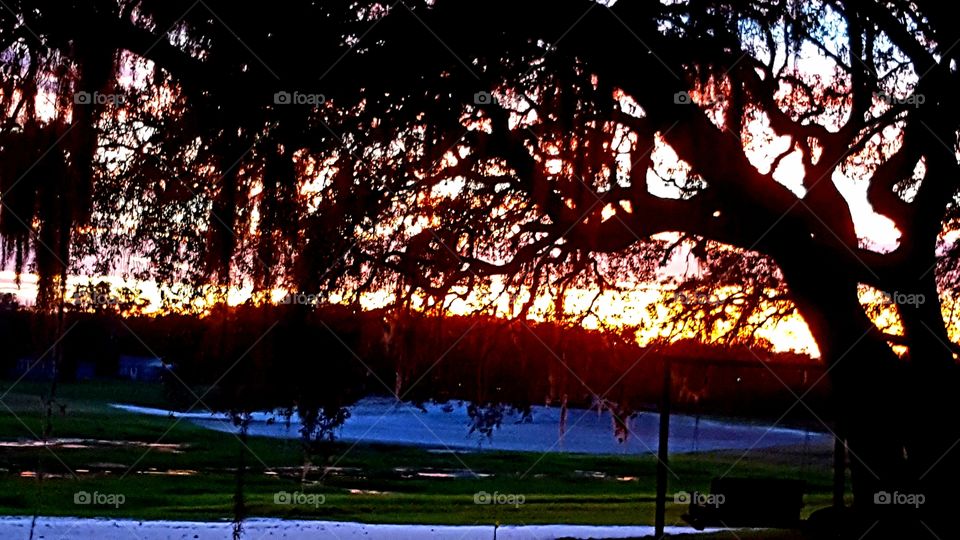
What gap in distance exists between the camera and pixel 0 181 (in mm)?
3621

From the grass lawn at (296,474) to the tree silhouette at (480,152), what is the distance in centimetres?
376

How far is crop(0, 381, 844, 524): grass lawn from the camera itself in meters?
10.1

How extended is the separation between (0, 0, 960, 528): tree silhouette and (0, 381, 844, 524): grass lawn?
3.76 meters

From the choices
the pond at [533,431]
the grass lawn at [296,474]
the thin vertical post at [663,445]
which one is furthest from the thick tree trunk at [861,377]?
the pond at [533,431]

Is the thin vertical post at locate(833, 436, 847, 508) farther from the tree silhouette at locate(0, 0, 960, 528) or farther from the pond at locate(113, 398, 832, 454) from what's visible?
the pond at locate(113, 398, 832, 454)

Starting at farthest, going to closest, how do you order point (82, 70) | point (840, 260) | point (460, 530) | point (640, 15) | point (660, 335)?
point (460, 530) < point (660, 335) < point (840, 260) < point (640, 15) < point (82, 70)

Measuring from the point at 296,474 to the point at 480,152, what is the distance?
1189cm

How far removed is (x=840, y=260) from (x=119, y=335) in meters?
6.32

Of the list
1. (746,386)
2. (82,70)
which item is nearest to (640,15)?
(82,70)

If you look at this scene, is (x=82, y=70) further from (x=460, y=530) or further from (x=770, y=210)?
(x=460, y=530)

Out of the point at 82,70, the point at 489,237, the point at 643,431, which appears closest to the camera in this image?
the point at 82,70

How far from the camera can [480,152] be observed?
4668 millimetres

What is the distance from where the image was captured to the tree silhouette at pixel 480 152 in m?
3.74

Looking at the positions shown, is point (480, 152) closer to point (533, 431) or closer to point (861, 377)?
point (861, 377)
